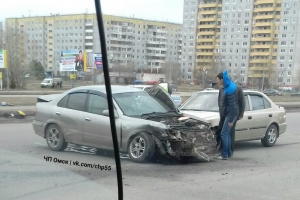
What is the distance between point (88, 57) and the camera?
2.02 m

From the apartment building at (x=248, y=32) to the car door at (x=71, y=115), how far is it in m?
1.84

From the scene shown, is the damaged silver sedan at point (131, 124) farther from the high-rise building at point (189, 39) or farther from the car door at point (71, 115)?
the high-rise building at point (189, 39)

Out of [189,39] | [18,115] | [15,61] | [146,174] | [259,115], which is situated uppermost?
[189,39]

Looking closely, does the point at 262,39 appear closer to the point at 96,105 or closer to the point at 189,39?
the point at 189,39

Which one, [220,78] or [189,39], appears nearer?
[189,39]

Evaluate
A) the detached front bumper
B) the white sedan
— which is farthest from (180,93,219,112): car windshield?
the detached front bumper

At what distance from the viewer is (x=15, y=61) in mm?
2205

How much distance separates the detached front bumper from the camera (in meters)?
2.83

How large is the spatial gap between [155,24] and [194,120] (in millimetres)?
4536

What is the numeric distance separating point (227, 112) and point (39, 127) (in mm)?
4824

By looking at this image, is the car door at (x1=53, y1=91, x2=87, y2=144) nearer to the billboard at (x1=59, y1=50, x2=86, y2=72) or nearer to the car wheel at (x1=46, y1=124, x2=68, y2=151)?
the car wheel at (x1=46, y1=124, x2=68, y2=151)

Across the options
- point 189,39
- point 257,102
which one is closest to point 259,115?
point 257,102

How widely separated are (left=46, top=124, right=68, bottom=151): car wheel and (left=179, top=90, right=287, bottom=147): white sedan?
495cm

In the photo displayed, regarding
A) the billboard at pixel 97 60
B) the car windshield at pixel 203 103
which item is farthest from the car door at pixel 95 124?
the car windshield at pixel 203 103
